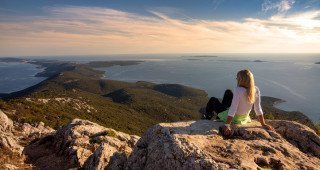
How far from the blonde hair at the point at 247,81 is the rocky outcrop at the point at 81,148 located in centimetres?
569

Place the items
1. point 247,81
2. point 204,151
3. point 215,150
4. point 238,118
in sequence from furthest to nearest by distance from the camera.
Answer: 1. point 238,118
2. point 247,81
3. point 215,150
4. point 204,151

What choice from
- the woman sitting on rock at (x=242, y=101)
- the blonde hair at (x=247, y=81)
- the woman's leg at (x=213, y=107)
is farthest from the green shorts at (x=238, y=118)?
the woman's leg at (x=213, y=107)

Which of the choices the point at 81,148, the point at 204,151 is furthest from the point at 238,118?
the point at 81,148

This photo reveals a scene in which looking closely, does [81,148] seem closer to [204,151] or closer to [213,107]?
[213,107]

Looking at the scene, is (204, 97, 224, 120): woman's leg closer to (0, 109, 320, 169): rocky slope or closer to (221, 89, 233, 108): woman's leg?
(221, 89, 233, 108): woman's leg

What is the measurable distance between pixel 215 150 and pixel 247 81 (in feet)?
10.1

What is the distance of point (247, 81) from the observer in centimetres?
971

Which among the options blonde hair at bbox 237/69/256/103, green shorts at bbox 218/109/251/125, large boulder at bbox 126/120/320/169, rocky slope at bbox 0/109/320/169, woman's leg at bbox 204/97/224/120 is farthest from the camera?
woman's leg at bbox 204/97/224/120

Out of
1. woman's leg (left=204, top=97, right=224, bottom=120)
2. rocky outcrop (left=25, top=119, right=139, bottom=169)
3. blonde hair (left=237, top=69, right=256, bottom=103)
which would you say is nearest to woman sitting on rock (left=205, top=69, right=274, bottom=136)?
blonde hair (left=237, top=69, right=256, bottom=103)

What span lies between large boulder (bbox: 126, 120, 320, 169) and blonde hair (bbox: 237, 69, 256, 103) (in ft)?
4.36

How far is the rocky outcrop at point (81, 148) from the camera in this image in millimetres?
11966

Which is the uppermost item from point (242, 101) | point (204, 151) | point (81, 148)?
point (242, 101)

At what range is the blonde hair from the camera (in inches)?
381

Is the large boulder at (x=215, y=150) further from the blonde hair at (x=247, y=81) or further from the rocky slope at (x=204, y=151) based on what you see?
the blonde hair at (x=247, y=81)
